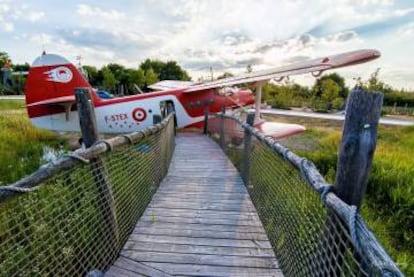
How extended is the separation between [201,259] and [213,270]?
0.17 metres

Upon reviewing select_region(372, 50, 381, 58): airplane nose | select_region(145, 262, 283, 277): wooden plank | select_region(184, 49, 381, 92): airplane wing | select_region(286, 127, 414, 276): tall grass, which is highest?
select_region(372, 50, 381, 58): airplane nose

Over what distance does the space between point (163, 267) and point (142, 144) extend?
157cm

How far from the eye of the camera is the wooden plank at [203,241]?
2.56 meters

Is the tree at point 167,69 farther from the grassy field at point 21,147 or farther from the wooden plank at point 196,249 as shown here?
the wooden plank at point 196,249

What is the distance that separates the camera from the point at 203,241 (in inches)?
103

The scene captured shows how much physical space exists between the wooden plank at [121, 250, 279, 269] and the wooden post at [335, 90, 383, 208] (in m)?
1.10

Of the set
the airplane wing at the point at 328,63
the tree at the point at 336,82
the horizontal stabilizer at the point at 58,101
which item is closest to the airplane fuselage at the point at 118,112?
the horizontal stabilizer at the point at 58,101

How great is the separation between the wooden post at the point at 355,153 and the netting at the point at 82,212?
1.50 m

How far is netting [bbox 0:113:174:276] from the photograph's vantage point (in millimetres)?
1685

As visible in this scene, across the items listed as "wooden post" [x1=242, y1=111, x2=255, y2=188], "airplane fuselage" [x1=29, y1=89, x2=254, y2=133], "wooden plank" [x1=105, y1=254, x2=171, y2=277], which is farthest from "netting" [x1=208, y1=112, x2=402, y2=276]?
"airplane fuselage" [x1=29, y1=89, x2=254, y2=133]

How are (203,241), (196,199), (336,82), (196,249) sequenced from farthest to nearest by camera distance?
(336,82) < (196,199) < (203,241) < (196,249)

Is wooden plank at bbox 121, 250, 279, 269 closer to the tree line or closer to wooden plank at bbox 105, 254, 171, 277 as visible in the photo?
wooden plank at bbox 105, 254, 171, 277

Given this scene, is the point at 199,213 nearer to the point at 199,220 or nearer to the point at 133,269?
the point at 199,220

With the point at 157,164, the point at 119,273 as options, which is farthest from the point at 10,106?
the point at 119,273
